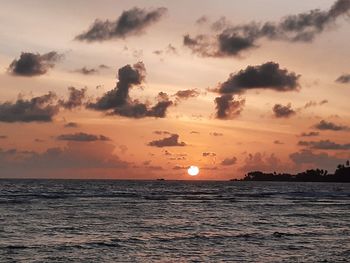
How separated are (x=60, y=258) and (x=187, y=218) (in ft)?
110

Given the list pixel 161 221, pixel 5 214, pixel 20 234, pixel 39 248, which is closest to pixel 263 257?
pixel 39 248

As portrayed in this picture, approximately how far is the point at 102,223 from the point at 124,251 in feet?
66.3

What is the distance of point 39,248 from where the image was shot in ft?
134

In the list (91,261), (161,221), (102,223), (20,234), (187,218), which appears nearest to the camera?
(91,261)

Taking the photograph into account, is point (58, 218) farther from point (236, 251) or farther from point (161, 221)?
point (236, 251)

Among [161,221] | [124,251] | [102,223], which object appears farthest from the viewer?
[161,221]

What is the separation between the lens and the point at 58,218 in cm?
6475

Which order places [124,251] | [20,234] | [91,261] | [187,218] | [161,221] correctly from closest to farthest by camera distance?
[91,261] → [124,251] → [20,234] → [161,221] → [187,218]

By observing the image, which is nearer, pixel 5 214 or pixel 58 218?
pixel 58 218

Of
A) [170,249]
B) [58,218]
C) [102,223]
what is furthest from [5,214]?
[170,249]

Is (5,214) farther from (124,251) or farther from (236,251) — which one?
(236,251)

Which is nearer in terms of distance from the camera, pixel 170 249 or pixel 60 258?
pixel 60 258

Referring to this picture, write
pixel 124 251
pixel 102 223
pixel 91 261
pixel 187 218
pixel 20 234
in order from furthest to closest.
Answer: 1. pixel 187 218
2. pixel 102 223
3. pixel 20 234
4. pixel 124 251
5. pixel 91 261

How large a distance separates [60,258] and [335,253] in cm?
2037
